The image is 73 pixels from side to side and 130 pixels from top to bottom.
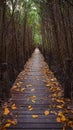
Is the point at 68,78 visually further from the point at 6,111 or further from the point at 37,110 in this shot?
the point at 6,111

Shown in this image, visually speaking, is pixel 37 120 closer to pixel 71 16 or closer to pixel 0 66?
pixel 0 66

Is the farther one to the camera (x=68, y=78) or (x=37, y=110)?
(x=68, y=78)

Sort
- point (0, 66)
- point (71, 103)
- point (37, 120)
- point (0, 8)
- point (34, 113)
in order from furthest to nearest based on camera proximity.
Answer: point (0, 8) → point (0, 66) → point (71, 103) → point (34, 113) → point (37, 120)

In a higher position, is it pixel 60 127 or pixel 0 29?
pixel 0 29

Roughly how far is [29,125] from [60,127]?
0.61 metres

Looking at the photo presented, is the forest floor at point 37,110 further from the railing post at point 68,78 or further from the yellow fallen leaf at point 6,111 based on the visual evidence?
the railing post at point 68,78

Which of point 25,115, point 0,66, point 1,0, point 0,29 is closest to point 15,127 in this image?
point 25,115

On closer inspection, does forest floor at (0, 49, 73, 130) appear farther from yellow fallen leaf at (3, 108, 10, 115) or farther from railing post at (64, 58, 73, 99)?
railing post at (64, 58, 73, 99)

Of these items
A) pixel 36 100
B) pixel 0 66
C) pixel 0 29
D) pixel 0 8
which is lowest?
pixel 36 100

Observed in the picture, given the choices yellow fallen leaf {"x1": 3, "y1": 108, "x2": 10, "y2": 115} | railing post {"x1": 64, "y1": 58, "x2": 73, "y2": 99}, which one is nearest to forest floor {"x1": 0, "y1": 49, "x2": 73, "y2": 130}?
yellow fallen leaf {"x1": 3, "y1": 108, "x2": 10, "y2": 115}

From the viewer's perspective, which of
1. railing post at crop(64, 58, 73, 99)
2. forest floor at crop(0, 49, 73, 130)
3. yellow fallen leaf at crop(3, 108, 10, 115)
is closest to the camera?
forest floor at crop(0, 49, 73, 130)

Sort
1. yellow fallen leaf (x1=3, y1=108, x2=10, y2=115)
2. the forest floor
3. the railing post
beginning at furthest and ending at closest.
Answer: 1. the railing post
2. yellow fallen leaf (x1=3, y1=108, x2=10, y2=115)
3. the forest floor

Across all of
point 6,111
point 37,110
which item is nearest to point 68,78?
point 37,110

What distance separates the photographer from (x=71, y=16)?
23.1 feet
